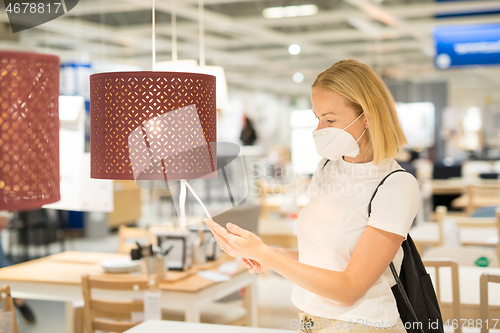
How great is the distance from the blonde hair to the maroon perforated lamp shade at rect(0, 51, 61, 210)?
85cm

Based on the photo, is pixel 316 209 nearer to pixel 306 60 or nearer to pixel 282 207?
pixel 282 207

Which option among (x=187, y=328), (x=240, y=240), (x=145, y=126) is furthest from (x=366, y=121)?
(x=187, y=328)

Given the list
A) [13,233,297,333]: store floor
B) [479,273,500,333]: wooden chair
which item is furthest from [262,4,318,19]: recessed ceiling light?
[479,273,500,333]: wooden chair

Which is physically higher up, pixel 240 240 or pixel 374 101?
pixel 374 101

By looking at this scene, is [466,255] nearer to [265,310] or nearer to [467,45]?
[265,310]

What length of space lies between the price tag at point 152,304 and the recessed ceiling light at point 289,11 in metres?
6.78

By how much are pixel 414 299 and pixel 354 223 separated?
31cm

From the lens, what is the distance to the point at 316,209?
1.66 metres

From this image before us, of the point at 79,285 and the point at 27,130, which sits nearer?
the point at 27,130

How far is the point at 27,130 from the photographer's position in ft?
3.90

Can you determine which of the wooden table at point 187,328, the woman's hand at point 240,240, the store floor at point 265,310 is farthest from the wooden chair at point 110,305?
the store floor at point 265,310

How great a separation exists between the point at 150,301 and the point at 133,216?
22.3 ft

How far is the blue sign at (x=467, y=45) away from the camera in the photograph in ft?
19.3

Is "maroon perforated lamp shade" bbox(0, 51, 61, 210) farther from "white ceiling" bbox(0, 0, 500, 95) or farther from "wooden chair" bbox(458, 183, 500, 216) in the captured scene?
"wooden chair" bbox(458, 183, 500, 216)
